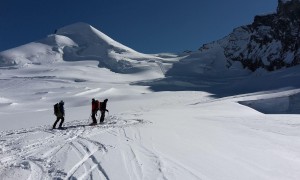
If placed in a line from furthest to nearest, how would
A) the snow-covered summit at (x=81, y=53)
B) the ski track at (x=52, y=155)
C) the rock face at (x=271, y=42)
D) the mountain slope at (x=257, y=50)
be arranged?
the snow-covered summit at (x=81, y=53) < the mountain slope at (x=257, y=50) < the rock face at (x=271, y=42) < the ski track at (x=52, y=155)

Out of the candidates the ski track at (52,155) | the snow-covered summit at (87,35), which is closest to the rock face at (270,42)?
the snow-covered summit at (87,35)

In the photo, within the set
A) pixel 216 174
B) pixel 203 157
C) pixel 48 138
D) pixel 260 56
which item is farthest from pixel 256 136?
pixel 260 56

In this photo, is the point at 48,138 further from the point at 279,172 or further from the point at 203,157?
the point at 279,172

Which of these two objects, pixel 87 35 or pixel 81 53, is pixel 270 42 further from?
pixel 87 35

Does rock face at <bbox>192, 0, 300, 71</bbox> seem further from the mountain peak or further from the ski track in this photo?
the ski track

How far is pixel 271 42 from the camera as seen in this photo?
121062mm

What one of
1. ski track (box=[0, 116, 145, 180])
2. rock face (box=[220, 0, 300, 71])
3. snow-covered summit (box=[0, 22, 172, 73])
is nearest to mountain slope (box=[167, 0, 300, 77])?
rock face (box=[220, 0, 300, 71])

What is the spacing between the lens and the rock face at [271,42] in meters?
108

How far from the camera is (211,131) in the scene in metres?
14.6

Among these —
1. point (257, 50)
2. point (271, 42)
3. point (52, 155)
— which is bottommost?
point (52, 155)

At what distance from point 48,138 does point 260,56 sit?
382 feet

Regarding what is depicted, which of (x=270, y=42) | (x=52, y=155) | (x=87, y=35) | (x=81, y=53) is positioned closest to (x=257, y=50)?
(x=270, y=42)

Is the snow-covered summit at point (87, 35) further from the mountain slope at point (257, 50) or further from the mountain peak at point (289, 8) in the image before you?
the mountain peak at point (289, 8)

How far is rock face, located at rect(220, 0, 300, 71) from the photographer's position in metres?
108
